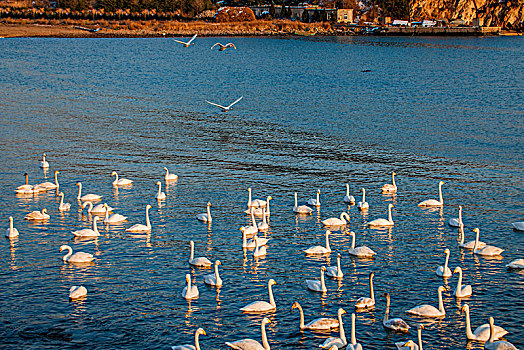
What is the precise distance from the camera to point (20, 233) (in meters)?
27.3

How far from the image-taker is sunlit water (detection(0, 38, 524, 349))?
2030 centimetres

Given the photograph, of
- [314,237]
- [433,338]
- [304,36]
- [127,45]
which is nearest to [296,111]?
[314,237]

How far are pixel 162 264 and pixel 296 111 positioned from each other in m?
37.6

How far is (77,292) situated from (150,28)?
170 m

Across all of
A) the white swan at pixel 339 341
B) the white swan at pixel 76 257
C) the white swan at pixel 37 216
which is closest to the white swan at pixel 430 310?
the white swan at pixel 339 341

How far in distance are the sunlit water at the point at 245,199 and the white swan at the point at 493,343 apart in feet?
2.37

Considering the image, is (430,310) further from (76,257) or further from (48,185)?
(48,185)

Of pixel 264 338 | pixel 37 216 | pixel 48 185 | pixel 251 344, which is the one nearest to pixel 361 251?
pixel 264 338

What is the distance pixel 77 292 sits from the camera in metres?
21.4

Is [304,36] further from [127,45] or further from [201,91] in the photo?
[201,91]

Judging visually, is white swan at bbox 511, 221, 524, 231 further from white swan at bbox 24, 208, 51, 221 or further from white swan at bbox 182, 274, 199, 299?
white swan at bbox 24, 208, 51, 221

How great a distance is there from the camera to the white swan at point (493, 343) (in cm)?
1798

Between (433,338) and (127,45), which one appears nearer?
(433,338)

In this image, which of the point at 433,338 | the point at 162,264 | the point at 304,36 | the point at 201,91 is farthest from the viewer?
the point at 304,36
